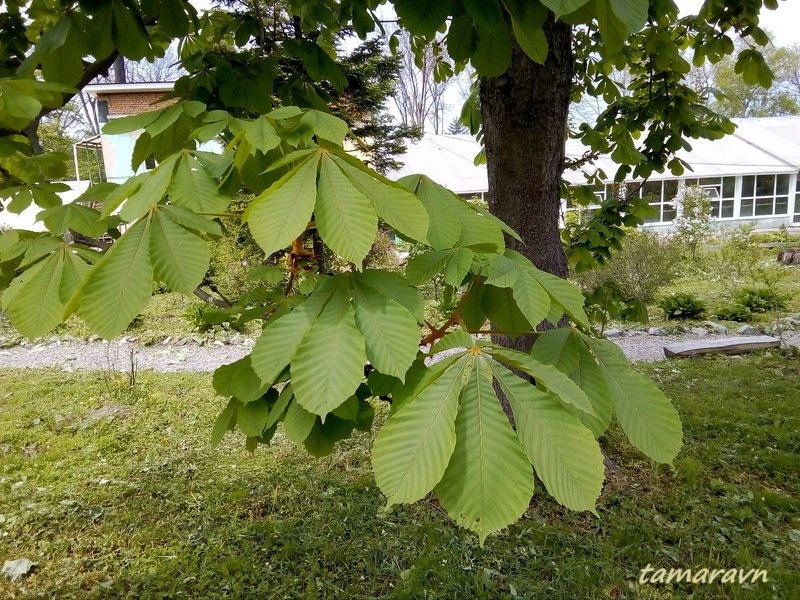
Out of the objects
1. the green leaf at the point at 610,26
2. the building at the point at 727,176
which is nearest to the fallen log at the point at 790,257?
the building at the point at 727,176

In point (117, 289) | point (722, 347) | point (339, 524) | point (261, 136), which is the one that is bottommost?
point (722, 347)

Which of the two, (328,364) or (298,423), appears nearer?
(328,364)

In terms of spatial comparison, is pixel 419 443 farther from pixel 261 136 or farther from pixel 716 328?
pixel 716 328

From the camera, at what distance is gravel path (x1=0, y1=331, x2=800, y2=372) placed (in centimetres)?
620

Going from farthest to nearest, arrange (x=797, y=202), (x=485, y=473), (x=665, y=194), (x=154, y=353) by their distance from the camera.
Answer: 1. (x=797, y=202)
2. (x=665, y=194)
3. (x=154, y=353)
4. (x=485, y=473)

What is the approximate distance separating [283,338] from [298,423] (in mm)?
257

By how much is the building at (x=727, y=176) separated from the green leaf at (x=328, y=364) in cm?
1748

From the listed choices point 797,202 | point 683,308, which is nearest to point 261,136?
point 683,308

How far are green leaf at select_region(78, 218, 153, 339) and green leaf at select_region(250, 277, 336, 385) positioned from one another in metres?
0.18

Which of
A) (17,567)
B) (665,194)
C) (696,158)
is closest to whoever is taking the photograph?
(17,567)

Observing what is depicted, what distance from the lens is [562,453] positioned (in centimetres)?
64

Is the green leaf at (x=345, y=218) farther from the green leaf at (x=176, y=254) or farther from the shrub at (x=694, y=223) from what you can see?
the shrub at (x=694, y=223)

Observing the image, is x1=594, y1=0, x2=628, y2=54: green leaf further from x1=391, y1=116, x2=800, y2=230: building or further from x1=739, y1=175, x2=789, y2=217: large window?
x1=739, y1=175, x2=789, y2=217: large window

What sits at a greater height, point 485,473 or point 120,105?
point 120,105
